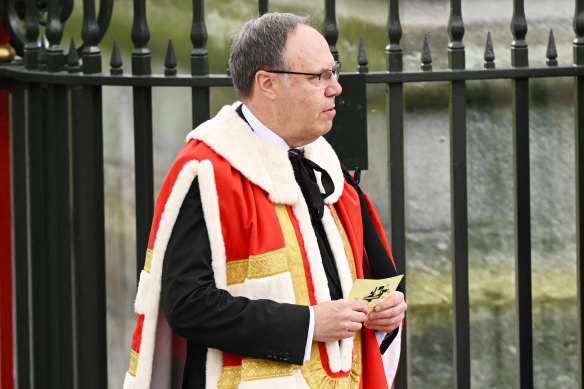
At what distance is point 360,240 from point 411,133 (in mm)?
2729

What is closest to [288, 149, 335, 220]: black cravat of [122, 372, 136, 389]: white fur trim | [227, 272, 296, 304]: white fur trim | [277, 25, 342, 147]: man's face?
[277, 25, 342, 147]: man's face

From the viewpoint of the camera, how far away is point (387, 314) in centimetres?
279

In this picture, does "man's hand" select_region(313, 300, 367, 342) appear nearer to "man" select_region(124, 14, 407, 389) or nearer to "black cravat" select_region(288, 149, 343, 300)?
"man" select_region(124, 14, 407, 389)

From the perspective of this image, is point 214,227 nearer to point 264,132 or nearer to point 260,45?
point 264,132

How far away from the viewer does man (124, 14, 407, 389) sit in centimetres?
261

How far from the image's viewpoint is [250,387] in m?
2.65

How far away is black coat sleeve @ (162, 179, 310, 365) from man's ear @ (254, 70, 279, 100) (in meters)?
0.37

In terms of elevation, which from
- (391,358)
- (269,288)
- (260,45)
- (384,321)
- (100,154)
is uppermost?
(260,45)

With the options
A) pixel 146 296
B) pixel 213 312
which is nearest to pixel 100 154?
pixel 146 296

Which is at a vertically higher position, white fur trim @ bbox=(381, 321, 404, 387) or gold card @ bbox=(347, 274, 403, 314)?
gold card @ bbox=(347, 274, 403, 314)

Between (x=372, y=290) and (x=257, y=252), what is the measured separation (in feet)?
0.99

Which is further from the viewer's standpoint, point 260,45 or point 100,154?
point 100,154

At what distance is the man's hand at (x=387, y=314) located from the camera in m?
2.79

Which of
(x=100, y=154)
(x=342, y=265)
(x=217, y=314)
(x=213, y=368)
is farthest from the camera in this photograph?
(x=100, y=154)
